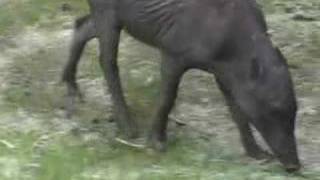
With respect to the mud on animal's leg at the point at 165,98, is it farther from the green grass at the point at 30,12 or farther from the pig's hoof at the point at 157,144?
the green grass at the point at 30,12

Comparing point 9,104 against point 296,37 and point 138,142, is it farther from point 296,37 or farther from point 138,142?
point 296,37

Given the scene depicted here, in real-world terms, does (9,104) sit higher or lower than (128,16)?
lower

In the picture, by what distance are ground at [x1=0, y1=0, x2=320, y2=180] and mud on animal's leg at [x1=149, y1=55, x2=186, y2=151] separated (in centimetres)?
11

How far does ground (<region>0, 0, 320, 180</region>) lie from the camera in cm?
769

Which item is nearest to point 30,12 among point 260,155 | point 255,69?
point 260,155

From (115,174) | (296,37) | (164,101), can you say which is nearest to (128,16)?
(164,101)

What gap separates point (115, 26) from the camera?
8633 mm

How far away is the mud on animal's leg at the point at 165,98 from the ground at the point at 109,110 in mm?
108

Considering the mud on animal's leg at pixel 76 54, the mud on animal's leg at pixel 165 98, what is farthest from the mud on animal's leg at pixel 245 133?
the mud on animal's leg at pixel 76 54

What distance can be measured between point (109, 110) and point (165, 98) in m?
0.91

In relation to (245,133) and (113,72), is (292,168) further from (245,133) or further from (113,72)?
(113,72)

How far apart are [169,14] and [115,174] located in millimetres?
1350

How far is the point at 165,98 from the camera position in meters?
8.23

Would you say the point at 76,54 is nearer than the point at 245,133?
No
